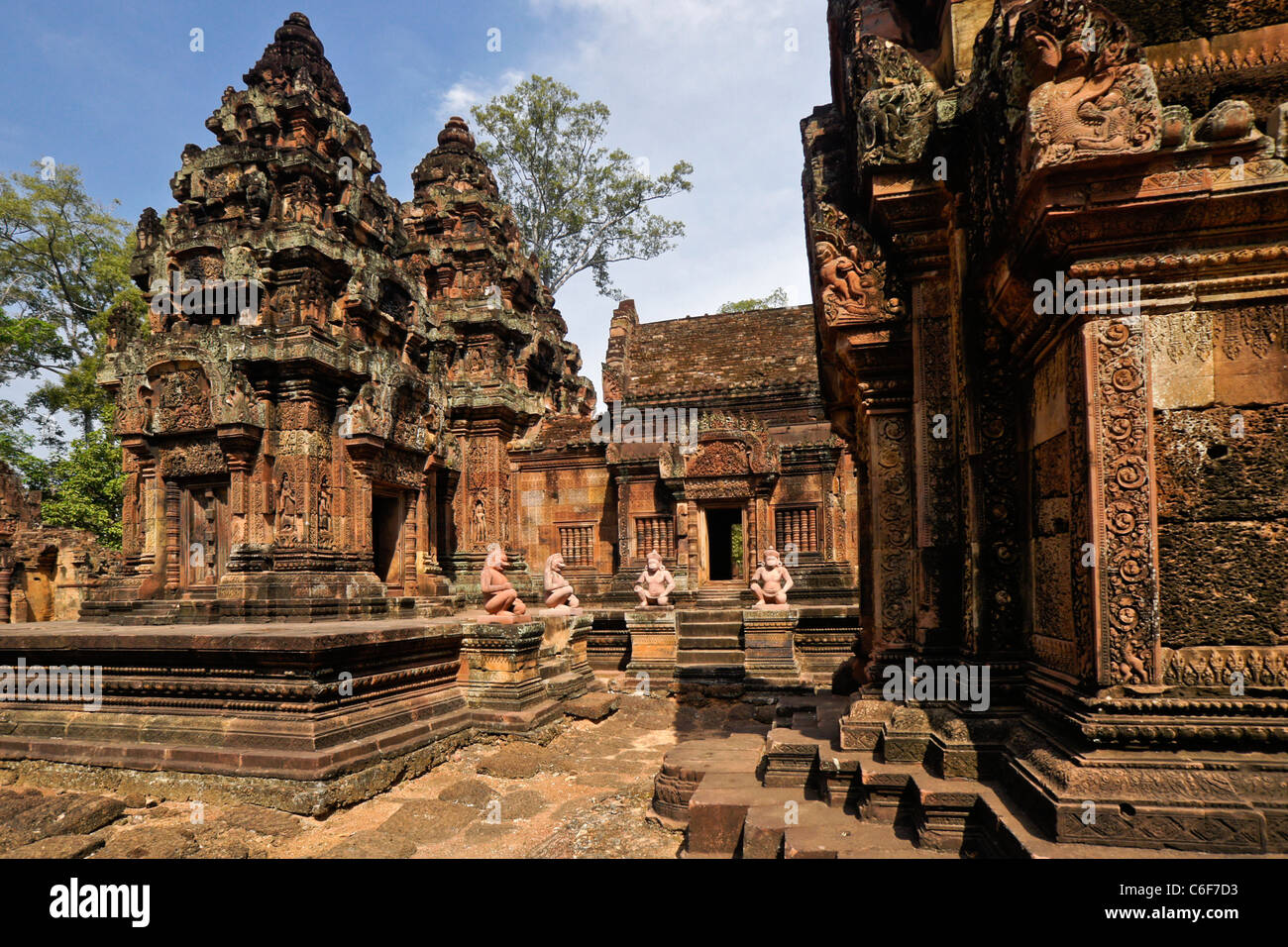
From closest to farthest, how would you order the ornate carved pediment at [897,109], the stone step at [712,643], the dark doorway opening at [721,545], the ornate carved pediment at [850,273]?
1. the ornate carved pediment at [897,109]
2. the ornate carved pediment at [850,273]
3. the stone step at [712,643]
4. the dark doorway opening at [721,545]

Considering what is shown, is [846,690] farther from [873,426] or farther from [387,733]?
[387,733]

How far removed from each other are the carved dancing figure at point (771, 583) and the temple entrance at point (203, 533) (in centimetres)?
821

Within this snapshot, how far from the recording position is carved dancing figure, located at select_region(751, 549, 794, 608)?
1149 cm

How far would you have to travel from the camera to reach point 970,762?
3.35 m

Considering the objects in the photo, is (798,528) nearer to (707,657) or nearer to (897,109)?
(707,657)

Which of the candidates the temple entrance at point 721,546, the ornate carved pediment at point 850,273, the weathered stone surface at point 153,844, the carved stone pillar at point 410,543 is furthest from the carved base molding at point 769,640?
the weathered stone surface at point 153,844

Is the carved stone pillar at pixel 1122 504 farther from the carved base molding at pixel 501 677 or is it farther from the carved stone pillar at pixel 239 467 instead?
the carved stone pillar at pixel 239 467

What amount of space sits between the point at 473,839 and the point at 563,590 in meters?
5.82

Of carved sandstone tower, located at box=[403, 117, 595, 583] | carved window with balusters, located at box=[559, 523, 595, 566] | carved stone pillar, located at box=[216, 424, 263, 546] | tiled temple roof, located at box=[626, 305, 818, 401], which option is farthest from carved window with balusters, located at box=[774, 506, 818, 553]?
carved stone pillar, located at box=[216, 424, 263, 546]

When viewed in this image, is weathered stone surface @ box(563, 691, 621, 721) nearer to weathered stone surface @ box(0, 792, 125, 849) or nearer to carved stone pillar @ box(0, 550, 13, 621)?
weathered stone surface @ box(0, 792, 125, 849)

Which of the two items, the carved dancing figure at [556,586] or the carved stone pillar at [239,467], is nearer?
the carved stone pillar at [239,467]

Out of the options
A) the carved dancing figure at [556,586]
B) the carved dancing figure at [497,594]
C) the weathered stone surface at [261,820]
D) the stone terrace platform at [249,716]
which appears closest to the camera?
the weathered stone surface at [261,820]

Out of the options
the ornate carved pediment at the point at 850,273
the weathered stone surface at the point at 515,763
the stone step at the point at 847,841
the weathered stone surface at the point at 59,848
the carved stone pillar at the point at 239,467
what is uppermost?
the ornate carved pediment at the point at 850,273

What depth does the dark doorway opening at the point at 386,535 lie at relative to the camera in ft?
40.3
